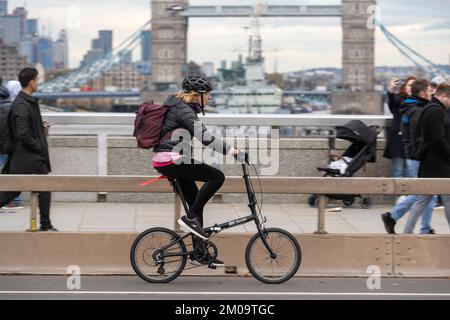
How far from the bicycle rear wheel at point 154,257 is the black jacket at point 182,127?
75 cm

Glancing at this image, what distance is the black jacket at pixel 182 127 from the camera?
25.2 feet

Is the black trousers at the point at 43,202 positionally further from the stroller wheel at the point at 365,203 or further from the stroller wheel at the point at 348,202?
the stroller wheel at the point at 365,203

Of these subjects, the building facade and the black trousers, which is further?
the building facade

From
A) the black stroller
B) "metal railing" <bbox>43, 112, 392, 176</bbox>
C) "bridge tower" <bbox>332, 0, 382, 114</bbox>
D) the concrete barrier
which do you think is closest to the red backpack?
the concrete barrier

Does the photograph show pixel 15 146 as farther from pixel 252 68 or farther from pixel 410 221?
pixel 252 68

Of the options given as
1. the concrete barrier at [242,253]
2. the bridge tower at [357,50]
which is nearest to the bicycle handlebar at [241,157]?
the concrete barrier at [242,253]

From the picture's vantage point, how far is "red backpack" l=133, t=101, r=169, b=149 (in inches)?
306

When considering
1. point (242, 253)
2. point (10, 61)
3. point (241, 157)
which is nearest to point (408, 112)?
point (242, 253)

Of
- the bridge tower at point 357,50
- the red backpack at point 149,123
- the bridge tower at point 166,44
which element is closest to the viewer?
the red backpack at point 149,123

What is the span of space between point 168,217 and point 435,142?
335 cm

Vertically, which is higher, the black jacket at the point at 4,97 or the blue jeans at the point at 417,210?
the black jacket at the point at 4,97

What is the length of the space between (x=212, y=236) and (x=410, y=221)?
2.17 metres

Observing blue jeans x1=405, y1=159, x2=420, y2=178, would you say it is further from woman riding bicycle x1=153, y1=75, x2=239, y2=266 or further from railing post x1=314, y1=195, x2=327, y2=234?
woman riding bicycle x1=153, y1=75, x2=239, y2=266

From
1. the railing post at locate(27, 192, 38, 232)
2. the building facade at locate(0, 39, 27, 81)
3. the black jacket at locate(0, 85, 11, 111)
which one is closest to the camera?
A: the railing post at locate(27, 192, 38, 232)
